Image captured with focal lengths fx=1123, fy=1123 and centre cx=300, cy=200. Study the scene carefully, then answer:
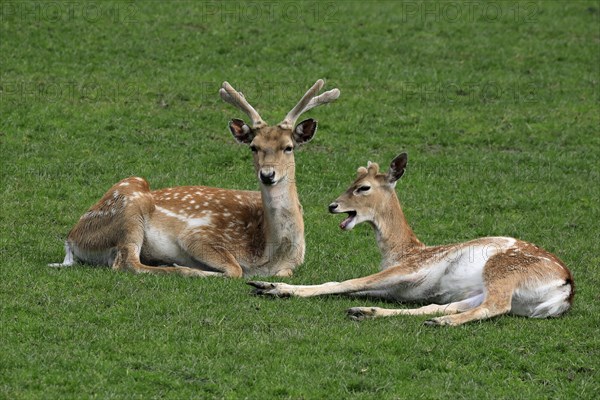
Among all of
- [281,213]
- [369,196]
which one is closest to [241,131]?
[281,213]

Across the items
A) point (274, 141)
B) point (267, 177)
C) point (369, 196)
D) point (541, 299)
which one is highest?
point (274, 141)

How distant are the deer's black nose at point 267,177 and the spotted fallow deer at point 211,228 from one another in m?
0.02

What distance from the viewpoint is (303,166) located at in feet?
52.4

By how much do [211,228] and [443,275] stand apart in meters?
2.60

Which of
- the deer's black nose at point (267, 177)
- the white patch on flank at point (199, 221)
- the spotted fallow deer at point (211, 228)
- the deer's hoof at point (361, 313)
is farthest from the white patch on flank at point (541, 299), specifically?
the white patch on flank at point (199, 221)

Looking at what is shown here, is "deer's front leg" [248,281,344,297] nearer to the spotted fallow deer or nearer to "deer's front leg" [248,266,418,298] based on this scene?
"deer's front leg" [248,266,418,298]

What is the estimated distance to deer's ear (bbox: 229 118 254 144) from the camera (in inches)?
457

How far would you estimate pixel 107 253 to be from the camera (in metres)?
11.3

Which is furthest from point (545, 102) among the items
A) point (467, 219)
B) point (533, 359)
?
point (533, 359)

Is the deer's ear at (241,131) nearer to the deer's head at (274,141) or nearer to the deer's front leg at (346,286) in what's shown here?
the deer's head at (274,141)

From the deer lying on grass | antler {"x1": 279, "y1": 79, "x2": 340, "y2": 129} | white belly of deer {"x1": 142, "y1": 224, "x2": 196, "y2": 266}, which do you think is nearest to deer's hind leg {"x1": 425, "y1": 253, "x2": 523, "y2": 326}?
the deer lying on grass

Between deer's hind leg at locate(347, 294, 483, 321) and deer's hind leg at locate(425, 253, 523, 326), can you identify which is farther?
deer's hind leg at locate(347, 294, 483, 321)

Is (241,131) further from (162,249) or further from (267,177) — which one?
(162,249)

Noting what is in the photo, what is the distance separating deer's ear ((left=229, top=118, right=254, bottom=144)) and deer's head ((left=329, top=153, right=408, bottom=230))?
137cm
